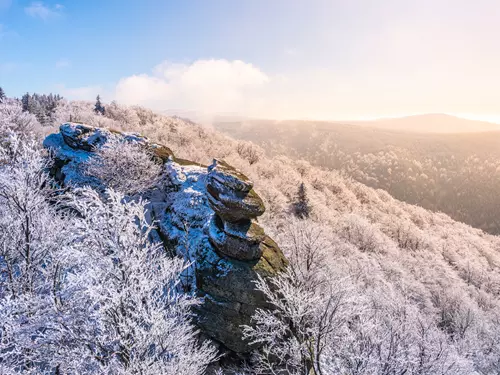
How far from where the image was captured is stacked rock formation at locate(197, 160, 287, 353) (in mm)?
15078

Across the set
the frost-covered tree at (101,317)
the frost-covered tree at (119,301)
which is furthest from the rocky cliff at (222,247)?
the frost-covered tree at (119,301)

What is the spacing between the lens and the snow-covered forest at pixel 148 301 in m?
9.62

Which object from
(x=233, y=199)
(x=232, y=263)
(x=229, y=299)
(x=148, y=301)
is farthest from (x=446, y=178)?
(x=148, y=301)

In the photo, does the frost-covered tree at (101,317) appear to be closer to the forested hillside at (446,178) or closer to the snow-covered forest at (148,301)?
the snow-covered forest at (148,301)

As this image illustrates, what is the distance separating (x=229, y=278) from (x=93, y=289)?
7784 millimetres

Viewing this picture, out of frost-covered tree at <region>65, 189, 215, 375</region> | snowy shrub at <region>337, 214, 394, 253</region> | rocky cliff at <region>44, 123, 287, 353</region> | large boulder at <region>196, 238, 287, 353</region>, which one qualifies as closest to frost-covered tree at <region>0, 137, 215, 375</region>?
frost-covered tree at <region>65, 189, 215, 375</region>

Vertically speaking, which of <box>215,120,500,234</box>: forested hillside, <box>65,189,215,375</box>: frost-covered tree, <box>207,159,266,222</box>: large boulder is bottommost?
<box>215,120,500,234</box>: forested hillside

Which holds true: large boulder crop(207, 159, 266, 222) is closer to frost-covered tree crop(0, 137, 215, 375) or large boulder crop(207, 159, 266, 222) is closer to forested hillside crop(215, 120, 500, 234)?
frost-covered tree crop(0, 137, 215, 375)

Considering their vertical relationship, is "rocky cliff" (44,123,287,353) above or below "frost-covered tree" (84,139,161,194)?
below

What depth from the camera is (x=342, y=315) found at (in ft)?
39.6

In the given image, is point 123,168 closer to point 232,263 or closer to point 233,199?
point 233,199

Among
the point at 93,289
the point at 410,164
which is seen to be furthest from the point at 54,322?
the point at 410,164

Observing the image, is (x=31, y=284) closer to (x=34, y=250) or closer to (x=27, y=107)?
(x=34, y=250)

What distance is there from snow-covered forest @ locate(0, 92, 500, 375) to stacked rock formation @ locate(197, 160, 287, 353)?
0.76 m
